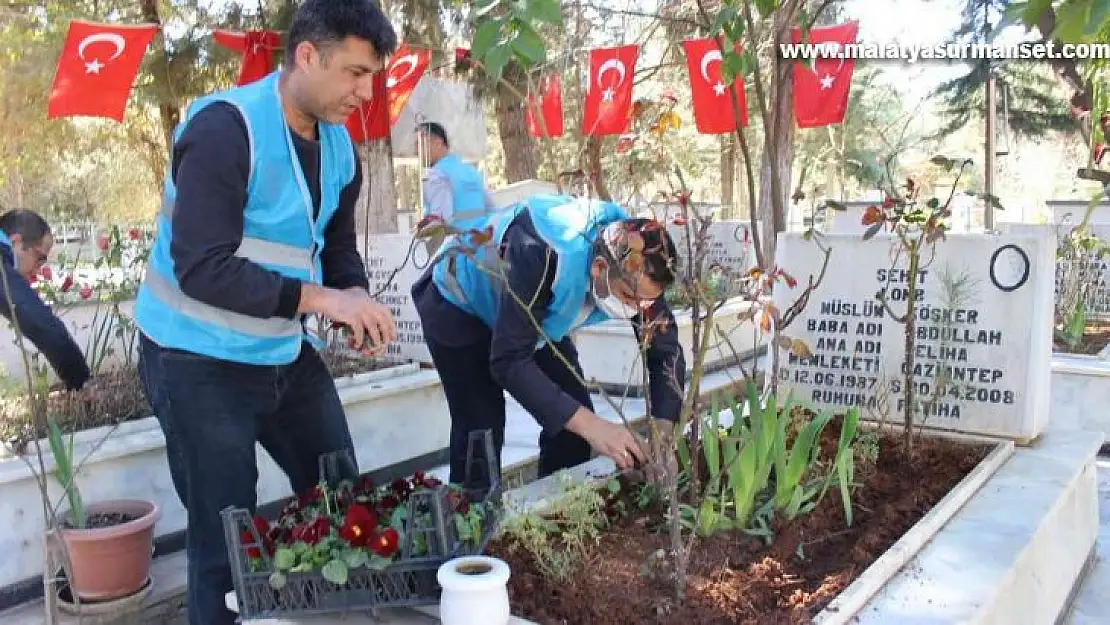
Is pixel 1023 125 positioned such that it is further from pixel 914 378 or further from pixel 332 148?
pixel 332 148

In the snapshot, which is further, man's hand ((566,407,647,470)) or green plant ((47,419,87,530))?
green plant ((47,419,87,530))

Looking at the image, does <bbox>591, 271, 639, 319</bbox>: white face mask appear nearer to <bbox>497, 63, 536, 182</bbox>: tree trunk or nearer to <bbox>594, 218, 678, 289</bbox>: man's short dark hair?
<bbox>594, 218, 678, 289</bbox>: man's short dark hair

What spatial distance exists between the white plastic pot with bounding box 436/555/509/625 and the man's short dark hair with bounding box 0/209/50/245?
3.82 meters

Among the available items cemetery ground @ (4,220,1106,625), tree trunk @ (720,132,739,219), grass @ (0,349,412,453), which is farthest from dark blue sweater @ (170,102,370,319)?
tree trunk @ (720,132,739,219)

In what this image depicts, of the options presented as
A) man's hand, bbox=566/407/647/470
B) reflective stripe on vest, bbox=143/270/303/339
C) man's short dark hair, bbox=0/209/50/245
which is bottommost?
man's hand, bbox=566/407/647/470

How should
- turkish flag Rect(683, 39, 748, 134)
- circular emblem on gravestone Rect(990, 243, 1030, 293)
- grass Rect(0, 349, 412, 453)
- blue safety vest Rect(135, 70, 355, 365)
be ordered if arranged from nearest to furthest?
blue safety vest Rect(135, 70, 355, 365) → circular emblem on gravestone Rect(990, 243, 1030, 293) → grass Rect(0, 349, 412, 453) → turkish flag Rect(683, 39, 748, 134)

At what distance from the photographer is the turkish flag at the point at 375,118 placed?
636 centimetres

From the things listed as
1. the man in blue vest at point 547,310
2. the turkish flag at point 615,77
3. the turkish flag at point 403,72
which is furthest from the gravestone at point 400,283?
the turkish flag at point 615,77

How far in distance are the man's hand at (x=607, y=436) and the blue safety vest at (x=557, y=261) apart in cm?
32

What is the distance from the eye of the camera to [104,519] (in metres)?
2.87

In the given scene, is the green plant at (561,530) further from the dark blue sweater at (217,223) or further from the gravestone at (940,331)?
the gravestone at (940,331)

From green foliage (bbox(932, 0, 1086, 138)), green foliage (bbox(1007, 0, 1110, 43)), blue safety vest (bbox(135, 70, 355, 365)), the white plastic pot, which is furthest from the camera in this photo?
green foliage (bbox(932, 0, 1086, 138))

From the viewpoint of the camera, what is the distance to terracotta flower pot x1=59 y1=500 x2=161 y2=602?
106 inches

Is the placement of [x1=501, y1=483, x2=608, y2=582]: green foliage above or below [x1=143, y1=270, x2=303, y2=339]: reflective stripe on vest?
below
